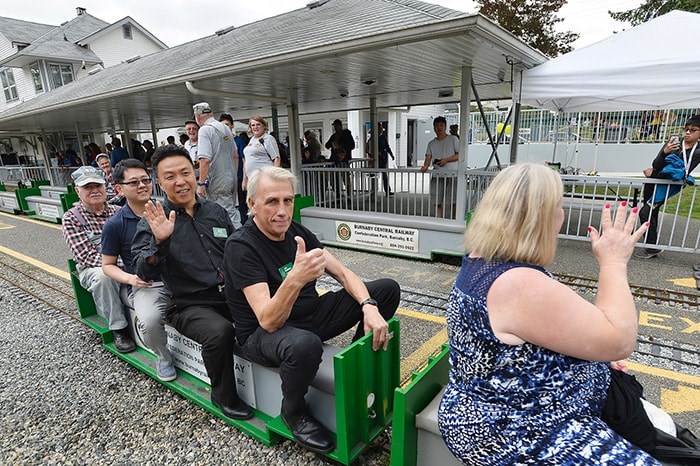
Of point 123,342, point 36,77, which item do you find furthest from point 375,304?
point 36,77

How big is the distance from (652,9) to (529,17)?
639 centimetres

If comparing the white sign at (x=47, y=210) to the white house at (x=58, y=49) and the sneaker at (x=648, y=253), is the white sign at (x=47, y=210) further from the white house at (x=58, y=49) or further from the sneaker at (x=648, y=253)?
the white house at (x=58, y=49)

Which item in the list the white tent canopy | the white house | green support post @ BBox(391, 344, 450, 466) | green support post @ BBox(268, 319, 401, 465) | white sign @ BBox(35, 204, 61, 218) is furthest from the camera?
the white house

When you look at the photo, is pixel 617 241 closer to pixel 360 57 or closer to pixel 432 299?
pixel 432 299

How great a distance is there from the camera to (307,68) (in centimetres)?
530

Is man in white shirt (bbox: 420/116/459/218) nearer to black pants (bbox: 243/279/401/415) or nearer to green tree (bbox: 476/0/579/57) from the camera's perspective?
black pants (bbox: 243/279/401/415)

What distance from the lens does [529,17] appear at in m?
18.2

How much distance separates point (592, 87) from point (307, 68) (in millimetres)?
3679

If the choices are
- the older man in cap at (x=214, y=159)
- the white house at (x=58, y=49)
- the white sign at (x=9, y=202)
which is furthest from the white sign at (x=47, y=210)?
the white house at (x=58, y=49)

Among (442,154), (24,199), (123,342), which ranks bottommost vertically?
(123,342)

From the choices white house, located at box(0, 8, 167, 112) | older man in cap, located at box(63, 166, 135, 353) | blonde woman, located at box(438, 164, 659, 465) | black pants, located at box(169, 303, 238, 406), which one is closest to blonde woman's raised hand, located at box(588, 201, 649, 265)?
blonde woman, located at box(438, 164, 659, 465)

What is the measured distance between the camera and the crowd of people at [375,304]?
1.16m

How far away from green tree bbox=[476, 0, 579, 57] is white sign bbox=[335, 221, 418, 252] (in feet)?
55.4

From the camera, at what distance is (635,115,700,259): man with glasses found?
4.75m
